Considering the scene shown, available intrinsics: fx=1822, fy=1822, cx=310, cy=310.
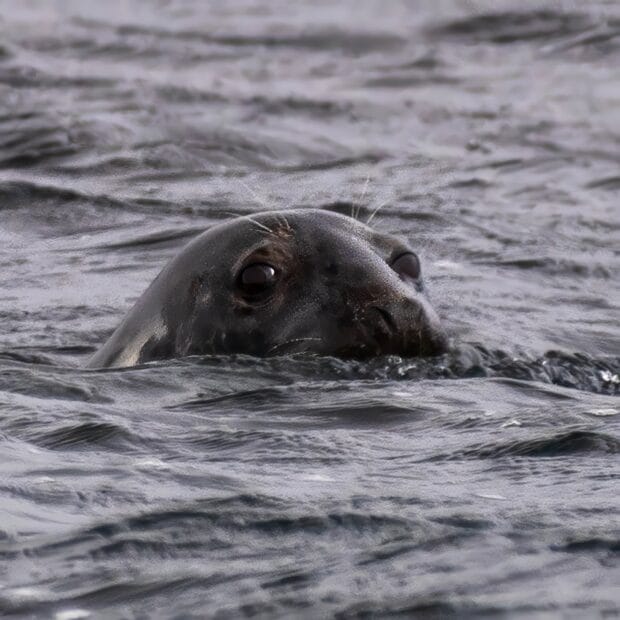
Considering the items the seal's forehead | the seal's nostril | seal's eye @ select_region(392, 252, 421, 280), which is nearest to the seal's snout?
the seal's nostril

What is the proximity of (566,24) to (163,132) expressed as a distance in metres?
7.66

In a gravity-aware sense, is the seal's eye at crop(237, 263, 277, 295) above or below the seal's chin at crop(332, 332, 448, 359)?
above

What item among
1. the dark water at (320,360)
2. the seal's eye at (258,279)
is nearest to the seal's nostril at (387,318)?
the dark water at (320,360)

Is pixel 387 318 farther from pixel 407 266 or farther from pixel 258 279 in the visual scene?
pixel 258 279

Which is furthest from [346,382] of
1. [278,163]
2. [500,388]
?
[278,163]

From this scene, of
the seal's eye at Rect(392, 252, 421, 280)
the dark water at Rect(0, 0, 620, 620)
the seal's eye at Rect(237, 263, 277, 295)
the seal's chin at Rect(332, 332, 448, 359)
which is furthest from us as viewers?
the seal's eye at Rect(392, 252, 421, 280)

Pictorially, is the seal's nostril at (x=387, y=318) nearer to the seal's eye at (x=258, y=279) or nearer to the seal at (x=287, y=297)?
the seal at (x=287, y=297)

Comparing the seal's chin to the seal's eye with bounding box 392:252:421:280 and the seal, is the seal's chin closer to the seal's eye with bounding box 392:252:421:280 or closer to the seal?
the seal

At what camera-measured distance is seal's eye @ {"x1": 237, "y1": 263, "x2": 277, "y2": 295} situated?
24.2 feet

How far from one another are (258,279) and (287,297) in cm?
14

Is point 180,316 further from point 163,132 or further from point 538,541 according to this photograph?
point 163,132

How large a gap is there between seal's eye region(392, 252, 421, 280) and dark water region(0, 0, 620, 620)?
41 cm

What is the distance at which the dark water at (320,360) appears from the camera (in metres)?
4.90

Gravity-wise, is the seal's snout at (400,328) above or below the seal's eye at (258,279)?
below
